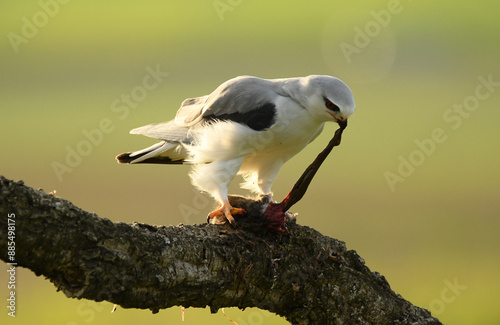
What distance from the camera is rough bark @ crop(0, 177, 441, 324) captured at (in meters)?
3.46

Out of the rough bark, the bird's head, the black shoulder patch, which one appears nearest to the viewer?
the rough bark

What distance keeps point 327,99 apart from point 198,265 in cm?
230

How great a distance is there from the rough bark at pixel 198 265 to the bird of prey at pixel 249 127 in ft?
1.64

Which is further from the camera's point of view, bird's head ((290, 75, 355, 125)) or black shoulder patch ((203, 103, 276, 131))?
black shoulder patch ((203, 103, 276, 131))

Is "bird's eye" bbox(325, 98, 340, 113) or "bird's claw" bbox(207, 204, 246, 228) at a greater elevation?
"bird's eye" bbox(325, 98, 340, 113)

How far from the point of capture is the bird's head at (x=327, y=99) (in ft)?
18.5

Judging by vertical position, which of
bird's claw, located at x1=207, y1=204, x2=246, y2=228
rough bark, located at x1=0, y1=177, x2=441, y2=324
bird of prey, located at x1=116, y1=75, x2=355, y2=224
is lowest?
rough bark, located at x1=0, y1=177, x2=441, y2=324

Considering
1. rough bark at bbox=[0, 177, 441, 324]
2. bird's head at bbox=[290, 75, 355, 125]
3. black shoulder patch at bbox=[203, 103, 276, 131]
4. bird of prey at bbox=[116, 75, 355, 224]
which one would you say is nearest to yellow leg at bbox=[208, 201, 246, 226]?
bird of prey at bbox=[116, 75, 355, 224]

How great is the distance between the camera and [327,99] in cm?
568

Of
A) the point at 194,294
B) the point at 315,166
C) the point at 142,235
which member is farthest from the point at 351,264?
the point at 142,235

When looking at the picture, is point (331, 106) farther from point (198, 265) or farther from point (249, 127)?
point (198, 265)

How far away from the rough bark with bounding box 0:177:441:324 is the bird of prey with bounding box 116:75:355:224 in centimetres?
50

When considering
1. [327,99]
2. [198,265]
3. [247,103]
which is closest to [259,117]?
[247,103]

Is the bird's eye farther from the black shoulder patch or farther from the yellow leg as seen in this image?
the yellow leg
